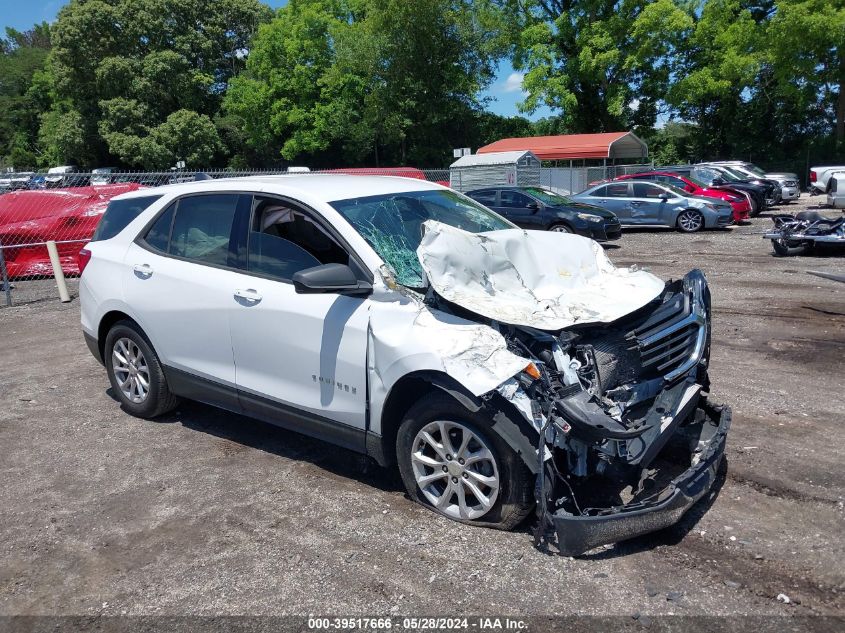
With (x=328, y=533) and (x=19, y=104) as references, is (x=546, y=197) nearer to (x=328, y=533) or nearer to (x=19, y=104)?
(x=328, y=533)

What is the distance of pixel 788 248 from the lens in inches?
543

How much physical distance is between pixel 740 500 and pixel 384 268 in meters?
2.40

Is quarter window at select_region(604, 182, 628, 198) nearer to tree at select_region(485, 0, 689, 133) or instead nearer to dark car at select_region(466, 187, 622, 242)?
dark car at select_region(466, 187, 622, 242)

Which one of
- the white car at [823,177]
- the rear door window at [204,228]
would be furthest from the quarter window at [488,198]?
the rear door window at [204,228]

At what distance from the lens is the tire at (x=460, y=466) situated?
3654 millimetres

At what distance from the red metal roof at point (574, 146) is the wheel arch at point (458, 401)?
32.3 metres

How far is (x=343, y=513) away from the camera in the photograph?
4.21 m

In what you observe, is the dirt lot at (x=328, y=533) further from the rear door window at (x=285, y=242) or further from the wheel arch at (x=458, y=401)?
the rear door window at (x=285, y=242)

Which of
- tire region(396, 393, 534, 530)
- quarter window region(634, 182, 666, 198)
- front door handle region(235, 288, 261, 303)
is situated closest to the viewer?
tire region(396, 393, 534, 530)

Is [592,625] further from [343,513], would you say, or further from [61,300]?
[61,300]

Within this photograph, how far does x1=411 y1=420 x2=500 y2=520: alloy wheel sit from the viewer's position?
12.3ft

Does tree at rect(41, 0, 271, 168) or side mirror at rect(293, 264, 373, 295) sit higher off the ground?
tree at rect(41, 0, 271, 168)

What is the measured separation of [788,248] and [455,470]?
12.2 metres

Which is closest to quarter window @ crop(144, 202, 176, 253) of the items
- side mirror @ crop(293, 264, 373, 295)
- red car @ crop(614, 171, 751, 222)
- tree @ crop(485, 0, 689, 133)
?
side mirror @ crop(293, 264, 373, 295)
